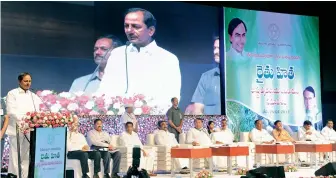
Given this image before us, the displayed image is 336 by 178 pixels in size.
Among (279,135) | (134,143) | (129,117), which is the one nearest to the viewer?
(134,143)

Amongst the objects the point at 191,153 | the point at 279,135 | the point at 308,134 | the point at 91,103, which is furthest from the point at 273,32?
the point at 191,153

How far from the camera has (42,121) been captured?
5457 mm

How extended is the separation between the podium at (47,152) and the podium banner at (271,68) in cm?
778

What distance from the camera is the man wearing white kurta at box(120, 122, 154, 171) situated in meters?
9.73

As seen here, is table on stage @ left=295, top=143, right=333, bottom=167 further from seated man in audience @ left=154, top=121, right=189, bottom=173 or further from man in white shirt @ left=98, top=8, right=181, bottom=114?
man in white shirt @ left=98, top=8, right=181, bottom=114

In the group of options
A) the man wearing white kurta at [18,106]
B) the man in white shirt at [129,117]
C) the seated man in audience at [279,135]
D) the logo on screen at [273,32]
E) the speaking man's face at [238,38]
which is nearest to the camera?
the man wearing white kurta at [18,106]

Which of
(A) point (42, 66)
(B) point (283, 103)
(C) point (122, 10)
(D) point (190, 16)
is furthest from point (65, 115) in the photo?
(B) point (283, 103)

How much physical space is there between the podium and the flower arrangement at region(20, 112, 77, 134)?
0.08 meters

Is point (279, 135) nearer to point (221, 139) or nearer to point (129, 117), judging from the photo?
point (221, 139)

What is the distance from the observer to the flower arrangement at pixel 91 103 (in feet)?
34.6

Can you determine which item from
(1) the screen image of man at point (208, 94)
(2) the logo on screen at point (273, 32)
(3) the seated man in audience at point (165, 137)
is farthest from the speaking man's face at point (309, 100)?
(3) the seated man in audience at point (165, 137)

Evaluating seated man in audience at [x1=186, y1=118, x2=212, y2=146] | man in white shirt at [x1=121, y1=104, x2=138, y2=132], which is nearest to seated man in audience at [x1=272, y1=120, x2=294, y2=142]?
seated man in audience at [x1=186, y1=118, x2=212, y2=146]

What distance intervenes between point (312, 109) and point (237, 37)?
2.90m

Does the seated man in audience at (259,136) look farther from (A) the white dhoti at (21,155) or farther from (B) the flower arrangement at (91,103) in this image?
(A) the white dhoti at (21,155)
